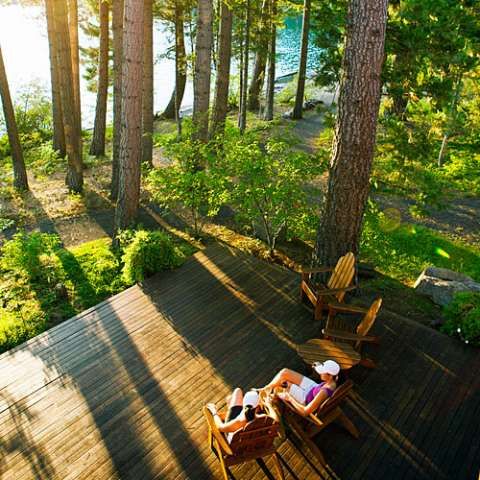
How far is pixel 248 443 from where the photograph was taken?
3820mm

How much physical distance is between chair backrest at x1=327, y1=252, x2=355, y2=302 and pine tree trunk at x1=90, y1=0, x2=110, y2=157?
416 inches

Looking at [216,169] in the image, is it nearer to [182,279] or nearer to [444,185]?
[182,279]

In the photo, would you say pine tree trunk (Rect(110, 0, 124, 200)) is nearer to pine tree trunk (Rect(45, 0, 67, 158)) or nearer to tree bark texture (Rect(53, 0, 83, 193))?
tree bark texture (Rect(53, 0, 83, 193))

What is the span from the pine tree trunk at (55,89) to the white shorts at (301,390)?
11.6 meters

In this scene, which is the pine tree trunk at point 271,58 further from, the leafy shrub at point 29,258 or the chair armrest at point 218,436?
the chair armrest at point 218,436

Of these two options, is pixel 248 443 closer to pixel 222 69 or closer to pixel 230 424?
pixel 230 424

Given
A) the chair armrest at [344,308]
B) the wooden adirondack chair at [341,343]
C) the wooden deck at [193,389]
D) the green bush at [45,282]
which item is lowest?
the green bush at [45,282]

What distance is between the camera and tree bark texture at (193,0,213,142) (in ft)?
29.9

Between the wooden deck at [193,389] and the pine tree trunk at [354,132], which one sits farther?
the pine tree trunk at [354,132]

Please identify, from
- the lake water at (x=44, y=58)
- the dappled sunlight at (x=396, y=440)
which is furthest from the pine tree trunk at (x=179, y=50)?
the dappled sunlight at (x=396, y=440)

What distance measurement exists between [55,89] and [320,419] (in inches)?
536

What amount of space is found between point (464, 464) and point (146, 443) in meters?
3.18

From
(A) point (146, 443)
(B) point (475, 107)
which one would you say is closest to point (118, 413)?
(A) point (146, 443)

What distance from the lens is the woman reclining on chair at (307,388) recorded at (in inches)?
163
